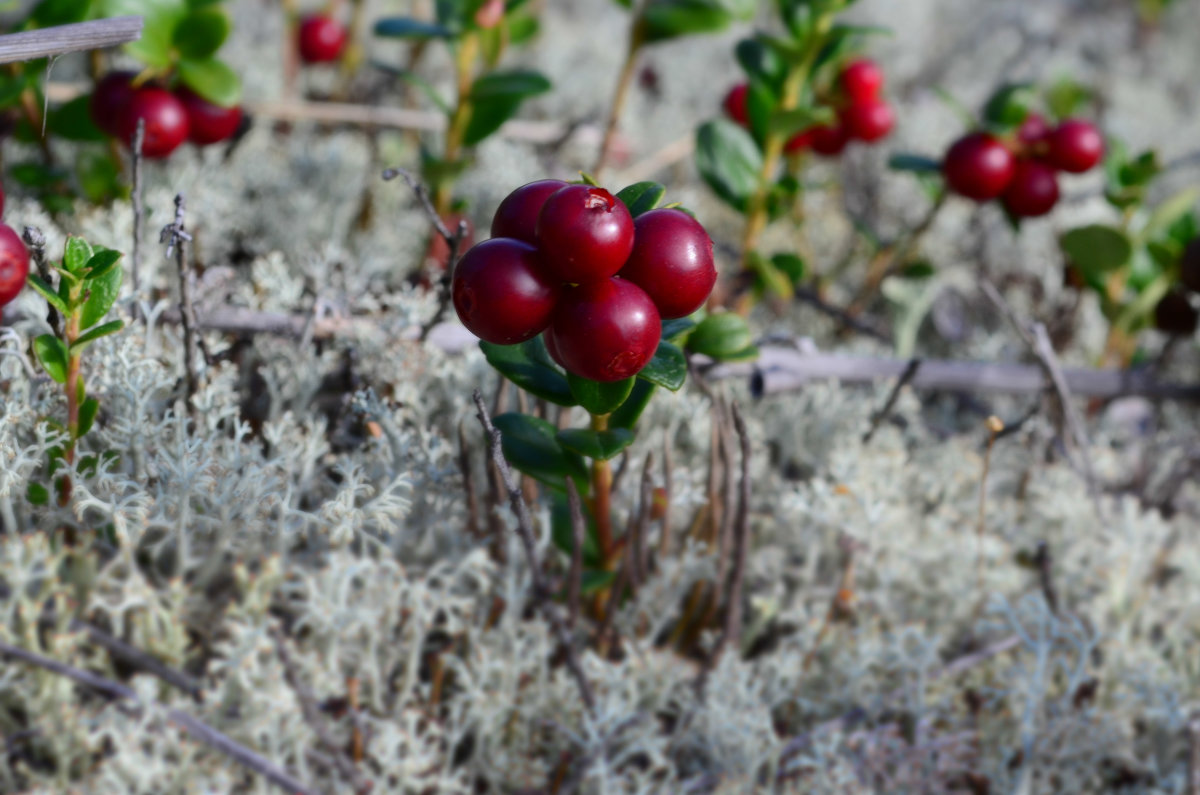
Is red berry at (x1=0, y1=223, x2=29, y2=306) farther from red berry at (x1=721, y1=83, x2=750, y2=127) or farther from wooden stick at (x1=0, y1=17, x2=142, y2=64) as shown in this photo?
red berry at (x1=721, y1=83, x2=750, y2=127)

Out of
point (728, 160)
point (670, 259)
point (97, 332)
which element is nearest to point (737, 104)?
point (728, 160)

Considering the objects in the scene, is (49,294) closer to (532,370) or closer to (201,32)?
(532,370)

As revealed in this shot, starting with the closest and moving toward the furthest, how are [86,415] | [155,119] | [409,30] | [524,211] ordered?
[524,211], [86,415], [155,119], [409,30]

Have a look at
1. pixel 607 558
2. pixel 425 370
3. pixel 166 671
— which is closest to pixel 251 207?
pixel 425 370

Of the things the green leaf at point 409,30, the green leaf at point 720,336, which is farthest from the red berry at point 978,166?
the green leaf at point 409,30

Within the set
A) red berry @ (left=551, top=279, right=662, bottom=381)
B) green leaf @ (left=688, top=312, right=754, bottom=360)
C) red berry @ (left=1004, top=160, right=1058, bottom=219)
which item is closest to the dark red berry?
red berry @ (left=1004, top=160, right=1058, bottom=219)

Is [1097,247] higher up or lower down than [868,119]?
lower down

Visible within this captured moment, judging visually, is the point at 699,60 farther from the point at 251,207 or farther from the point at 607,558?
the point at 607,558
